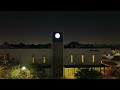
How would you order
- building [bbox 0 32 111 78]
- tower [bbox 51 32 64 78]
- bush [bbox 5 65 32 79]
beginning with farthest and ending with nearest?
building [bbox 0 32 111 78], tower [bbox 51 32 64 78], bush [bbox 5 65 32 79]

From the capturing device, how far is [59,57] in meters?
9.91

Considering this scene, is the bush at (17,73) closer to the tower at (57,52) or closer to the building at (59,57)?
the building at (59,57)

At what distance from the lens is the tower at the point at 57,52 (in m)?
9.31

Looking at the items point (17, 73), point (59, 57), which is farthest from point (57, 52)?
point (17, 73)

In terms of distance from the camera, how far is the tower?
30.5 feet

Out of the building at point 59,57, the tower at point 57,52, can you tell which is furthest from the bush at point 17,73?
the tower at point 57,52

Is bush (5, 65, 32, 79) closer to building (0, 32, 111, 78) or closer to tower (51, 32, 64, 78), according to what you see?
building (0, 32, 111, 78)

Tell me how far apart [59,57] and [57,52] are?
244 millimetres

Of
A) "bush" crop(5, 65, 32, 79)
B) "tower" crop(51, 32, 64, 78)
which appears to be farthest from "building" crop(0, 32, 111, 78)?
"bush" crop(5, 65, 32, 79)

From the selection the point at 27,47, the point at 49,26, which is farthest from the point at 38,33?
the point at 27,47
